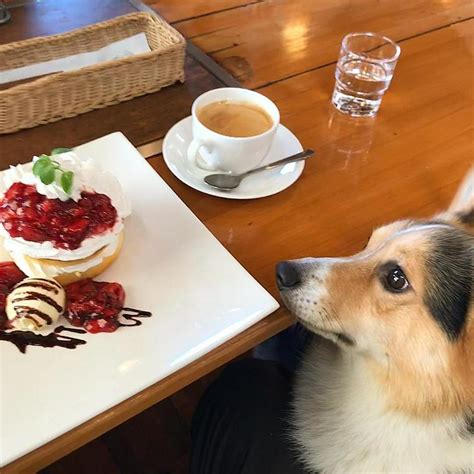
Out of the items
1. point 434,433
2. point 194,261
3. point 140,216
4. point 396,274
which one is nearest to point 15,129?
point 140,216

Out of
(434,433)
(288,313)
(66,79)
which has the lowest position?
Answer: (434,433)

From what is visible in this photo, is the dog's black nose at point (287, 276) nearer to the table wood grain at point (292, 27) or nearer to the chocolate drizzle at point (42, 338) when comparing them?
the chocolate drizzle at point (42, 338)

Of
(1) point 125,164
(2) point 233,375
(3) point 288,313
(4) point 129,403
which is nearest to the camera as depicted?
(4) point 129,403

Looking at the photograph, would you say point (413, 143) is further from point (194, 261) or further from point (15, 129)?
point (15, 129)

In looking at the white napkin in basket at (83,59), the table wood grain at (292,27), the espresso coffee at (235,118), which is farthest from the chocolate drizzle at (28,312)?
the table wood grain at (292,27)

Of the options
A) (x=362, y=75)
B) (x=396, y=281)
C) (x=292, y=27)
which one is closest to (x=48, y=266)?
(x=396, y=281)

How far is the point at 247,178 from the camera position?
3.21 ft

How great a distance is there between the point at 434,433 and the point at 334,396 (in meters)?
0.18

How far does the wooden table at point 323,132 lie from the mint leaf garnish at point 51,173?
0.24 metres

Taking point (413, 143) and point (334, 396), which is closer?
point (334, 396)

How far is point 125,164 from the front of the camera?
0.94 meters

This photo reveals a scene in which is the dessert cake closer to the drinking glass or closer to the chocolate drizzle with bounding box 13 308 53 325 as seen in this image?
the chocolate drizzle with bounding box 13 308 53 325

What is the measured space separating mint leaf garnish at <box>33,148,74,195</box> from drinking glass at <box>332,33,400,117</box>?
2.11ft

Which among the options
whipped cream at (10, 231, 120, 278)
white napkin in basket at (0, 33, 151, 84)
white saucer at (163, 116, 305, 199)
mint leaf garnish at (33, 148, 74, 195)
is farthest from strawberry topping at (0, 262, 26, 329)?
white napkin in basket at (0, 33, 151, 84)
